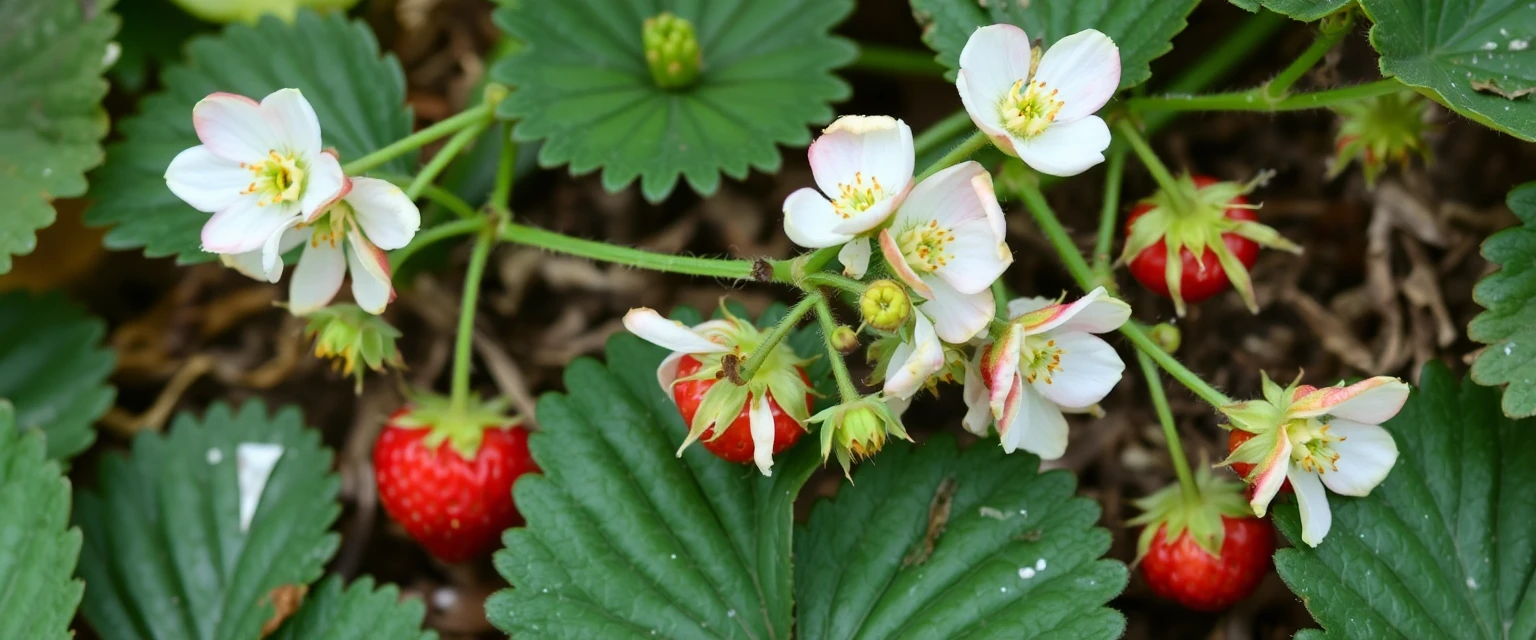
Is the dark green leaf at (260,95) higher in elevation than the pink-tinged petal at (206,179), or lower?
lower

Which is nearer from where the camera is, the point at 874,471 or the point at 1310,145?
the point at 874,471

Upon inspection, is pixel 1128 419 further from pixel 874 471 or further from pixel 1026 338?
pixel 1026 338

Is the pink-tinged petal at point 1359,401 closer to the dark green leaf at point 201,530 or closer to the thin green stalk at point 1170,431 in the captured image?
the thin green stalk at point 1170,431

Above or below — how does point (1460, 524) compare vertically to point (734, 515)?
below

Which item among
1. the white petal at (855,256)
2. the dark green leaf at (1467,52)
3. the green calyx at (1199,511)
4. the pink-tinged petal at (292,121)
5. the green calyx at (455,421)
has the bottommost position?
the green calyx at (1199,511)

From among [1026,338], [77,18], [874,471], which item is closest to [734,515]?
[874,471]

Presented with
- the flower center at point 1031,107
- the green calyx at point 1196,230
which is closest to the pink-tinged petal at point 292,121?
the flower center at point 1031,107

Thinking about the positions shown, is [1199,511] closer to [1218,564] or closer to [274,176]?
[1218,564]
